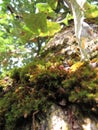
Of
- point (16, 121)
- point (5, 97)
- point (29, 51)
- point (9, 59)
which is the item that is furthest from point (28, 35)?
point (29, 51)

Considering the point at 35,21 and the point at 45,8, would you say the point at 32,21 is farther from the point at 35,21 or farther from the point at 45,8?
the point at 45,8

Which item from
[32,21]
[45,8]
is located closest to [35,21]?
[32,21]

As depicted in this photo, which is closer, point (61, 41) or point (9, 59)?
point (61, 41)

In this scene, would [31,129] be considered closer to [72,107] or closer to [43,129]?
[43,129]

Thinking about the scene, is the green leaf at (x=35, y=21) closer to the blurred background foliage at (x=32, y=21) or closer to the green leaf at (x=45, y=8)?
the blurred background foliage at (x=32, y=21)

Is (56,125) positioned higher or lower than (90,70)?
lower

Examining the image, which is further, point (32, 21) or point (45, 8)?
point (45, 8)

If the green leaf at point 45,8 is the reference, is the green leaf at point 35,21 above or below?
below

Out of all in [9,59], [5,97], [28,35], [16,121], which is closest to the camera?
[16,121]

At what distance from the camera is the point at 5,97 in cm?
212

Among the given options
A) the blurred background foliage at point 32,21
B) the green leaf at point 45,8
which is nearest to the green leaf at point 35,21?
the blurred background foliage at point 32,21

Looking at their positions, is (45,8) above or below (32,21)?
above

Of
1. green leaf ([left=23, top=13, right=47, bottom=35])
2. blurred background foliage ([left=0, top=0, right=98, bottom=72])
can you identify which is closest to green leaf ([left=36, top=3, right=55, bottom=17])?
blurred background foliage ([left=0, top=0, right=98, bottom=72])

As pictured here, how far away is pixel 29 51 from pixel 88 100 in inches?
223
